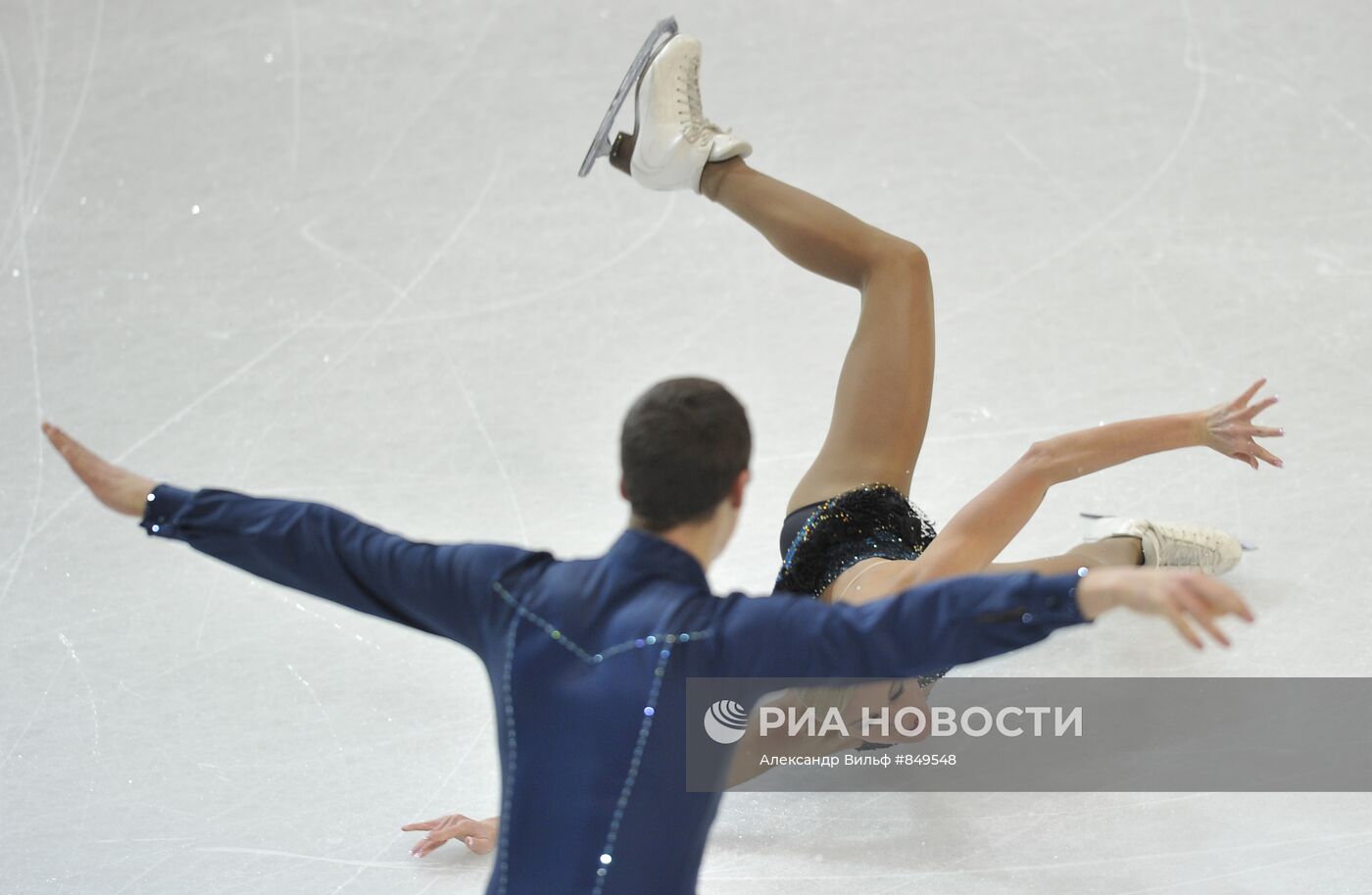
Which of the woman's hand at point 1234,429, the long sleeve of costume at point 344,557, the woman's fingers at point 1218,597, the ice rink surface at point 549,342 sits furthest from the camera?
the ice rink surface at point 549,342

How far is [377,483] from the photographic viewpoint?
367 cm

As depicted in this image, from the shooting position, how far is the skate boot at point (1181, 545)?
121 inches

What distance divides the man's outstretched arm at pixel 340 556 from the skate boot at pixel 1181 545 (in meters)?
1.81

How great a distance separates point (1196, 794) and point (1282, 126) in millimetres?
2629

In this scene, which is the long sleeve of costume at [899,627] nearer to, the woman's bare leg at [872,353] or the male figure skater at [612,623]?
the male figure skater at [612,623]

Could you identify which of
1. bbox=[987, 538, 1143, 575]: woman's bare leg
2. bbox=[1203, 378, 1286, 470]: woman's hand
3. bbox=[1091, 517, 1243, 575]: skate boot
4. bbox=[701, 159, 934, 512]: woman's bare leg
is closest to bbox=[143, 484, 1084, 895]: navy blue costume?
bbox=[1203, 378, 1286, 470]: woman's hand

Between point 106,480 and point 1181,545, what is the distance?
2.16m

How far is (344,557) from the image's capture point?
160cm

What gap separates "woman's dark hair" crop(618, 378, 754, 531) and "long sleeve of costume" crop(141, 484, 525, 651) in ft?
0.55

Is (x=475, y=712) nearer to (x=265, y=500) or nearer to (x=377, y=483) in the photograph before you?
(x=377, y=483)

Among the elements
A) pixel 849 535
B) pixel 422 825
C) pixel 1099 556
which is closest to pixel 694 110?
pixel 849 535

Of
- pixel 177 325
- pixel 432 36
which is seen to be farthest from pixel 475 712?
pixel 432 36

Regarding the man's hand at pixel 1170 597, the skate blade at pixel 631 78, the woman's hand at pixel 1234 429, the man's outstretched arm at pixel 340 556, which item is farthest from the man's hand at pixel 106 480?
the skate blade at pixel 631 78

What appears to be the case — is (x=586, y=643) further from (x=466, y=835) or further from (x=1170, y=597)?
(x=466, y=835)
